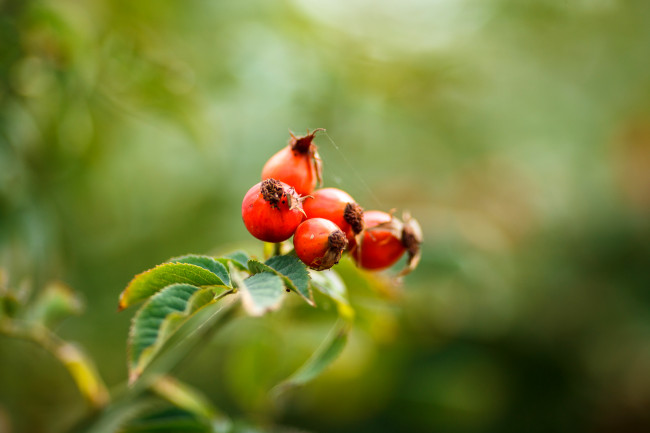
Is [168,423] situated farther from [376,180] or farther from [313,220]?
[376,180]

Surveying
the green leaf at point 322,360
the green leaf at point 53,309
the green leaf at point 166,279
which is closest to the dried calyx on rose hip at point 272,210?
the green leaf at point 166,279

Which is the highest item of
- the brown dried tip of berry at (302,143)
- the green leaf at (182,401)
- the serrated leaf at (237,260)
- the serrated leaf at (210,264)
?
the brown dried tip of berry at (302,143)

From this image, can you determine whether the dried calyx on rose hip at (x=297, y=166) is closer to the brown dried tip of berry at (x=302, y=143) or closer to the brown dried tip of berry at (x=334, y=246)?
the brown dried tip of berry at (x=302, y=143)

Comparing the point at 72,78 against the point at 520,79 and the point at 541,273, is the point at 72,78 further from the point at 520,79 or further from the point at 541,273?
the point at 520,79

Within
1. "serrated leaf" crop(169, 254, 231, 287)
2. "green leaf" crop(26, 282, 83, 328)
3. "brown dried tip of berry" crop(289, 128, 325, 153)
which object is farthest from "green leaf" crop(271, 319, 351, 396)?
"green leaf" crop(26, 282, 83, 328)

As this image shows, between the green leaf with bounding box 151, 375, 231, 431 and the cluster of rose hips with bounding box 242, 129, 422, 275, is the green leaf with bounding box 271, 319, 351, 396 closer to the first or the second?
the cluster of rose hips with bounding box 242, 129, 422, 275

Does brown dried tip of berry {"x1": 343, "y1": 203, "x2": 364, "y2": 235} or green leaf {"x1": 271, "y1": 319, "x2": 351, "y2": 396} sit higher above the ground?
brown dried tip of berry {"x1": 343, "y1": 203, "x2": 364, "y2": 235}

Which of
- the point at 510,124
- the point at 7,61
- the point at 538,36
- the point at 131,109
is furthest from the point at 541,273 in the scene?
the point at 7,61
